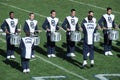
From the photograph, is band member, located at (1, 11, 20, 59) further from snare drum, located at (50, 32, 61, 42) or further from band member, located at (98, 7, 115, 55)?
band member, located at (98, 7, 115, 55)

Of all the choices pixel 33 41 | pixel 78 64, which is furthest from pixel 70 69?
pixel 33 41

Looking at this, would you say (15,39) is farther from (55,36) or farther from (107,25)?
(107,25)

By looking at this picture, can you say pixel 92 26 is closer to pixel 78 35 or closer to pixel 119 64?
pixel 78 35

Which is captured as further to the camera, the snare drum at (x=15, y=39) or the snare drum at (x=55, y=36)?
the snare drum at (x=55, y=36)

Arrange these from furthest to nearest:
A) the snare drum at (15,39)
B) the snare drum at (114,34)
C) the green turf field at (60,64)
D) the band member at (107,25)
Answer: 1. the band member at (107,25)
2. the snare drum at (114,34)
3. the snare drum at (15,39)
4. the green turf field at (60,64)

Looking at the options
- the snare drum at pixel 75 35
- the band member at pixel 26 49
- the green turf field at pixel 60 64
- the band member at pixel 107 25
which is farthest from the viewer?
the band member at pixel 107 25

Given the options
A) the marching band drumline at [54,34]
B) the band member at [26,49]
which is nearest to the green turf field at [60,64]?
the marching band drumline at [54,34]

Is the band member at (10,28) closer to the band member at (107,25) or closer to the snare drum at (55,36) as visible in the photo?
the snare drum at (55,36)

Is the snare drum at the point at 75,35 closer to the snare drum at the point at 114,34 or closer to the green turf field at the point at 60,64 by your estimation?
the green turf field at the point at 60,64

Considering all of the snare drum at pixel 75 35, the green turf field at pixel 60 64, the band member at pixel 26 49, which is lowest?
the green turf field at pixel 60 64

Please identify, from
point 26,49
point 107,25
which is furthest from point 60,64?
point 107,25

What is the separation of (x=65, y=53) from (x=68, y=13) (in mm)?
7338

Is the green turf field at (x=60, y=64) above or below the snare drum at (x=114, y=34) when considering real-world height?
below

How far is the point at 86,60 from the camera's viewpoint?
59.9 feet
